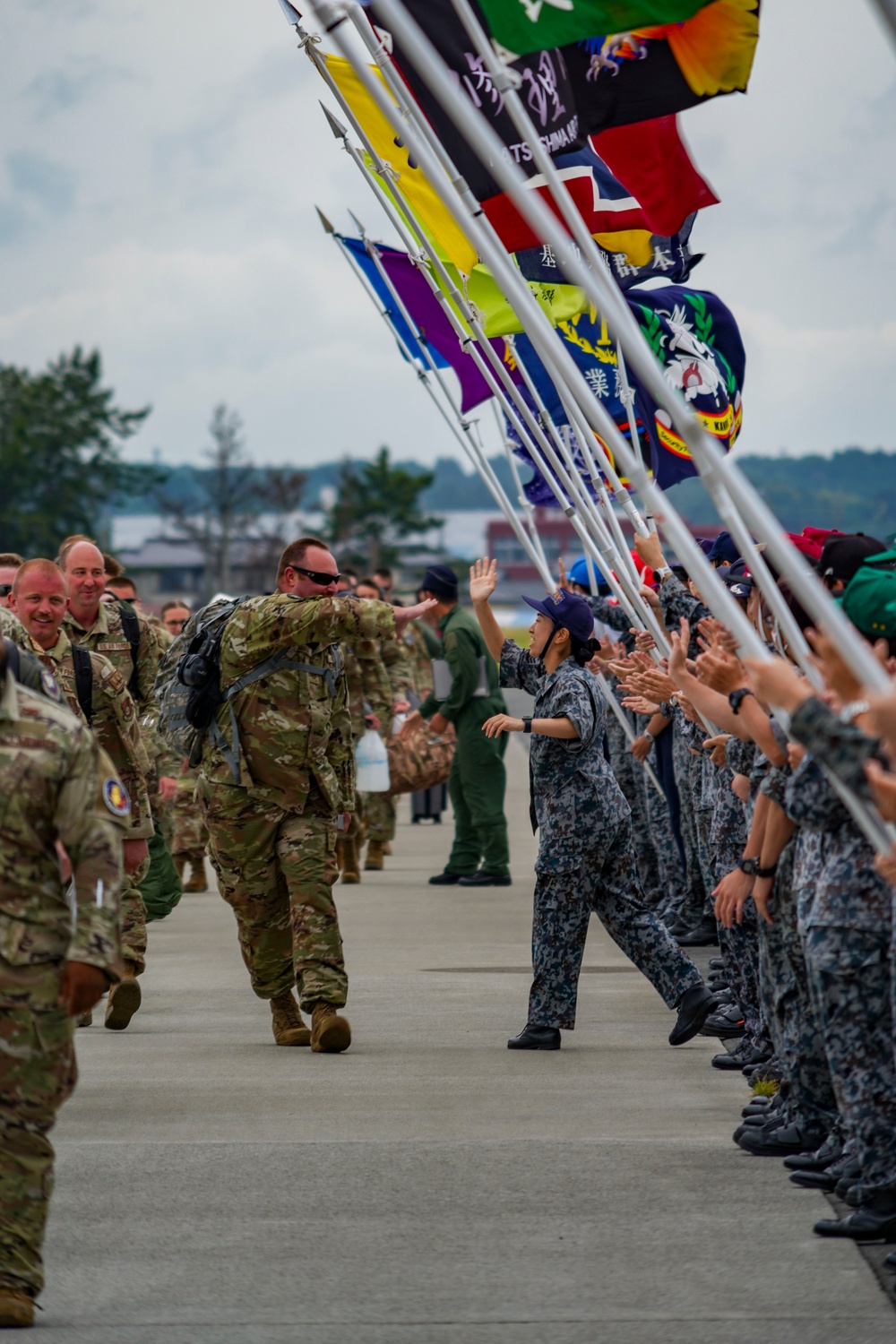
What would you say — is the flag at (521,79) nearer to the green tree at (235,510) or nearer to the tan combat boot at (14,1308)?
the tan combat boot at (14,1308)

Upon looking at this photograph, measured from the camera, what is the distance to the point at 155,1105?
6969 mm

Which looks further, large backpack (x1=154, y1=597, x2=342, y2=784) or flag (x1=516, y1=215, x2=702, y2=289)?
flag (x1=516, y1=215, x2=702, y2=289)

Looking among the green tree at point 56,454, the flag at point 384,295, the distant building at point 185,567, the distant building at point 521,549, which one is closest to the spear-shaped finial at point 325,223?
the flag at point 384,295

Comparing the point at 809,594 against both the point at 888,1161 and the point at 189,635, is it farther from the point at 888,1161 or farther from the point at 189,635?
the point at 189,635

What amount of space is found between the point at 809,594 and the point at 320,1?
2253 mm

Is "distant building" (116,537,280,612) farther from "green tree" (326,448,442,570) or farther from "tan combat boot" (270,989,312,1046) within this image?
"tan combat boot" (270,989,312,1046)

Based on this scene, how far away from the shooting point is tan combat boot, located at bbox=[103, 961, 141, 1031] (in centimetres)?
852

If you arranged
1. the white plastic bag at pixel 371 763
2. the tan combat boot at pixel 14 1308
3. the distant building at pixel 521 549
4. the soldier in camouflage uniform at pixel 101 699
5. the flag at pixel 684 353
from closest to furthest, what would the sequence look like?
the tan combat boot at pixel 14 1308, the soldier in camouflage uniform at pixel 101 699, the flag at pixel 684 353, the white plastic bag at pixel 371 763, the distant building at pixel 521 549

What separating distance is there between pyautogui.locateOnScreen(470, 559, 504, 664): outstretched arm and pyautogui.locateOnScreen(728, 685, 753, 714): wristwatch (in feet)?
7.44

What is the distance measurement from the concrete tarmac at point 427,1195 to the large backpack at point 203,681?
4.60 ft

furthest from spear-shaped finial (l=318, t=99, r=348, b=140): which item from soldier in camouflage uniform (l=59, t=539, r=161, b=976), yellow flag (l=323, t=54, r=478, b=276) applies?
soldier in camouflage uniform (l=59, t=539, r=161, b=976)

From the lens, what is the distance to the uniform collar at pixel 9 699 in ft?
15.0

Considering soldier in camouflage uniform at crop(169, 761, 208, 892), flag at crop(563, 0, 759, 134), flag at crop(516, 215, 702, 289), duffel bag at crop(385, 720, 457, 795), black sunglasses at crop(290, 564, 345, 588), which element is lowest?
soldier in camouflage uniform at crop(169, 761, 208, 892)

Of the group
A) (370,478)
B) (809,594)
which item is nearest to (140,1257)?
(809,594)
